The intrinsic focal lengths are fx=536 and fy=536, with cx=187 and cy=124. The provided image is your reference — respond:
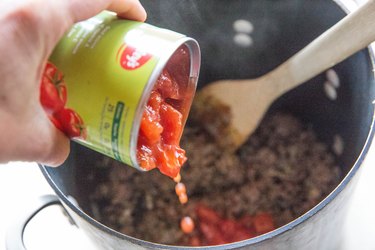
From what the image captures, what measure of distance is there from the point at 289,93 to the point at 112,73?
614mm

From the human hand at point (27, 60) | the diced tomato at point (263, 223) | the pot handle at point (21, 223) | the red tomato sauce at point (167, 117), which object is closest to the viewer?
the human hand at point (27, 60)

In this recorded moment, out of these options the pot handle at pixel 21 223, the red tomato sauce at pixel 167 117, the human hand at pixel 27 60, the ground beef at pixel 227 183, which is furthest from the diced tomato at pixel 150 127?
the ground beef at pixel 227 183

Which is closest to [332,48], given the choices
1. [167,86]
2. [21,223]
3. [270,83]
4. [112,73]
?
[270,83]

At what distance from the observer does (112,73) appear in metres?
0.54

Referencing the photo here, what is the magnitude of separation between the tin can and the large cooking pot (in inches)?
5.1

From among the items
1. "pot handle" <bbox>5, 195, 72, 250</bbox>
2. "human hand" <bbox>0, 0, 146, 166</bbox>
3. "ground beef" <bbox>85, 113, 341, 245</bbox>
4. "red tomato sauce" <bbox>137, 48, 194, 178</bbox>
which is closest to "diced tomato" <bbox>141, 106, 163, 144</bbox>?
"red tomato sauce" <bbox>137, 48, 194, 178</bbox>

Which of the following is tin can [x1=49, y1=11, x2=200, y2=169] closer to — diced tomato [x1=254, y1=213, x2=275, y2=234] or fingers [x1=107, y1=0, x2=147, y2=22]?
fingers [x1=107, y1=0, x2=147, y2=22]

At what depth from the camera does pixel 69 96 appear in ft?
1.82

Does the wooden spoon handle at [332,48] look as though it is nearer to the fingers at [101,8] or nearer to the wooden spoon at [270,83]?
the wooden spoon at [270,83]

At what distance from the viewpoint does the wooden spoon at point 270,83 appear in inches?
29.1

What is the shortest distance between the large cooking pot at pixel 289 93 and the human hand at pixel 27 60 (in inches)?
4.7

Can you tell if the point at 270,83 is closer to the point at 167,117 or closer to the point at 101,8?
the point at 167,117

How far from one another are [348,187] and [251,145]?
479mm

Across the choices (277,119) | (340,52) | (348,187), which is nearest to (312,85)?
(277,119)
